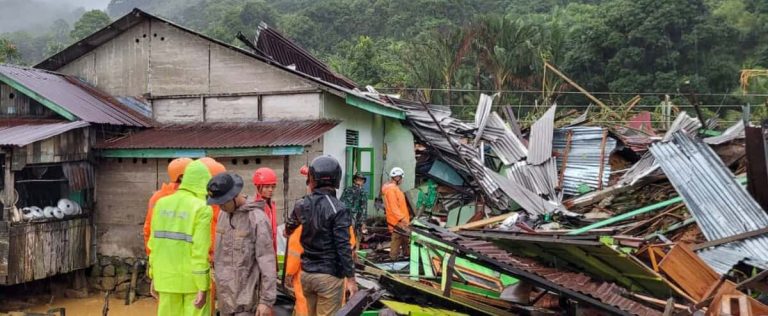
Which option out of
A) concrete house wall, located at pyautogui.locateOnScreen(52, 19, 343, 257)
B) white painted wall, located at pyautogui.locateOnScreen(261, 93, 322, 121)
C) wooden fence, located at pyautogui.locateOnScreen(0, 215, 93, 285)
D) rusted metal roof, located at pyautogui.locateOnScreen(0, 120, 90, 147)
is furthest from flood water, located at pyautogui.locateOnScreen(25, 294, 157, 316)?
white painted wall, located at pyautogui.locateOnScreen(261, 93, 322, 121)

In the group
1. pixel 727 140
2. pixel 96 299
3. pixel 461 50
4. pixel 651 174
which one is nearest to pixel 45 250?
pixel 96 299

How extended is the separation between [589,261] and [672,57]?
2705 cm

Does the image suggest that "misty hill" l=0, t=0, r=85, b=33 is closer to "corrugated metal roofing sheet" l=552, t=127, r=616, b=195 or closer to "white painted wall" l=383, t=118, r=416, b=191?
"white painted wall" l=383, t=118, r=416, b=191

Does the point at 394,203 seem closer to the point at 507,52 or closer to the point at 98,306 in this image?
the point at 98,306

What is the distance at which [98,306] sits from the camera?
10406 mm

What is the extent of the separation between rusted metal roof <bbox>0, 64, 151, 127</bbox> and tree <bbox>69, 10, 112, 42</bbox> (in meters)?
40.1

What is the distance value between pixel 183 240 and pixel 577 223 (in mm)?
7269

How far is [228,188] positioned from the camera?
4.23 m

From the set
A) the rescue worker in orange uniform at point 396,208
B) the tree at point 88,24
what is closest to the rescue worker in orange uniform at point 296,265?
the rescue worker in orange uniform at point 396,208

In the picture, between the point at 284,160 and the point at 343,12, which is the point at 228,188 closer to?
the point at 284,160

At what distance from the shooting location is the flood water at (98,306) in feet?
33.1

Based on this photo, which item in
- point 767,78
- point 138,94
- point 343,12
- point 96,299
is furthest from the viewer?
point 343,12

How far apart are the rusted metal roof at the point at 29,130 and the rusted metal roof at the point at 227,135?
881 millimetres

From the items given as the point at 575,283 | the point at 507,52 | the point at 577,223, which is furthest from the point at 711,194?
the point at 507,52
